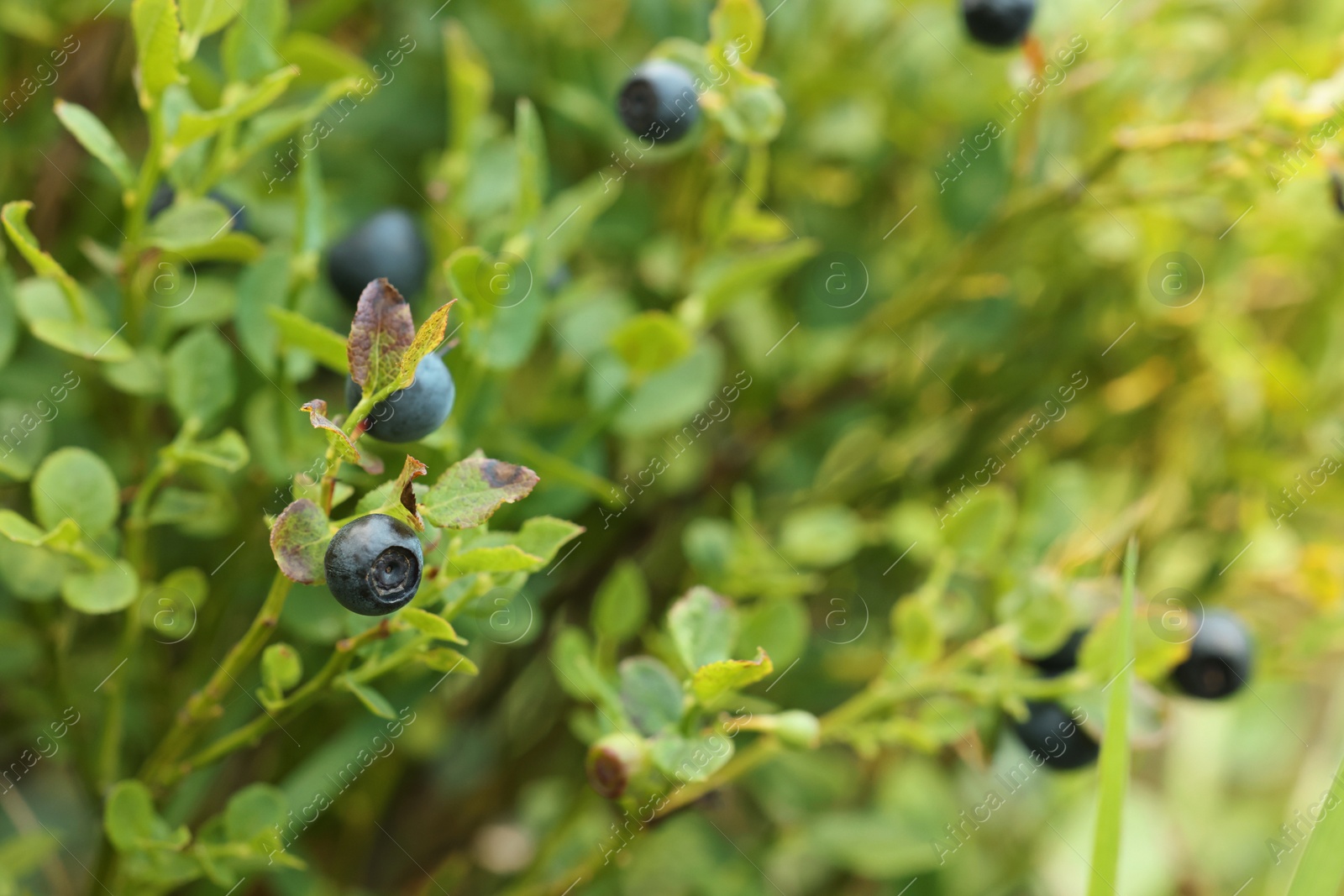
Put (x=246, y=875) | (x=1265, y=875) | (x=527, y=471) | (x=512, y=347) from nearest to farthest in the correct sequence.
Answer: (x=527, y=471)
(x=512, y=347)
(x=246, y=875)
(x=1265, y=875)

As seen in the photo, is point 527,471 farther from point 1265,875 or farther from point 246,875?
point 1265,875

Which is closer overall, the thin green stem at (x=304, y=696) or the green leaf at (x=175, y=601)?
the thin green stem at (x=304, y=696)

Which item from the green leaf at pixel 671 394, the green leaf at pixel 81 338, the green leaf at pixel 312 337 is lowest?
the green leaf at pixel 671 394

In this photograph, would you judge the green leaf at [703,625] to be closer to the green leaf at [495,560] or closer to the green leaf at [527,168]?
the green leaf at [495,560]

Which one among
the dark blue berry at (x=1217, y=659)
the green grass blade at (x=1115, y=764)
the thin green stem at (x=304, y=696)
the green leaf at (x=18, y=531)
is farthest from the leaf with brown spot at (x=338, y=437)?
the dark blue berry at (x=1217, y=659)

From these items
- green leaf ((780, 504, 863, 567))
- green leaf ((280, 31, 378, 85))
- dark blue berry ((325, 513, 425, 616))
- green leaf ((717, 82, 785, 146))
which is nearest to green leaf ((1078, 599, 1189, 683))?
green leaf ((780, 504, 863, 567))

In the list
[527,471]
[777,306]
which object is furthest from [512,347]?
[777,306]

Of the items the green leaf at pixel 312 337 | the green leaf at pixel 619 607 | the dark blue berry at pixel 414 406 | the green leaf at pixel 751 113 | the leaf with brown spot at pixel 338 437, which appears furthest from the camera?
the green leaf at pixel 619 607
